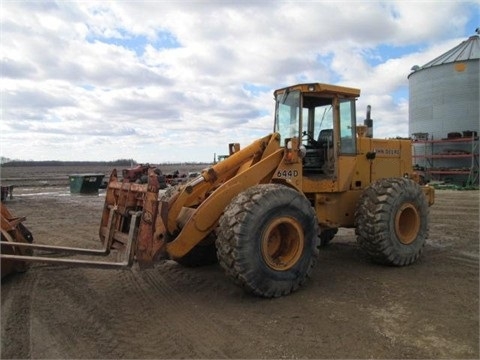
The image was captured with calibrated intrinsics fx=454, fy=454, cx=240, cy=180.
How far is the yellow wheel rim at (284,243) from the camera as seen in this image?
5789 mm

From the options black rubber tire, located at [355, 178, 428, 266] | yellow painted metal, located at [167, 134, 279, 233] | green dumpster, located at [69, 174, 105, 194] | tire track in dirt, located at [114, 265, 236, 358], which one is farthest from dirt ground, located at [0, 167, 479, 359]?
green dumpster, located at [69, 174, 105, 194]

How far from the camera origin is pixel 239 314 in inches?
203

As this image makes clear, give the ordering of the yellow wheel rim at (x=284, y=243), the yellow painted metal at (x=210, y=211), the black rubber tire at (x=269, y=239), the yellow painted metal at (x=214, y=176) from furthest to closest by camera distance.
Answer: the yellow painted metal at (x=214, y=176), the yellow wheel rim at (x=284, y=243), the yellow painted metal at (x=210, y=211), the black rubber tire at (x=269, y=239)

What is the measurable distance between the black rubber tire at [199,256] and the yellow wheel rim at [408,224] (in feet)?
9.99

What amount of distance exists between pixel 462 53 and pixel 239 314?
2248 cm

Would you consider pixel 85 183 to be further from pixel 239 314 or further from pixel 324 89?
pixel 239 314

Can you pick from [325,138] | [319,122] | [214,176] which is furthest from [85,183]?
[214,176]

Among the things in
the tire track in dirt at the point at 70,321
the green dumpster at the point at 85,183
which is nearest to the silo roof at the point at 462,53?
the green dumpster at the point at 85,183

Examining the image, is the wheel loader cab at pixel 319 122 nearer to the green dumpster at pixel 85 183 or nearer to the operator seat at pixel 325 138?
the operator seat at pixel 325 138

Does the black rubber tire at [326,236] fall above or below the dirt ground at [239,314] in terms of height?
above

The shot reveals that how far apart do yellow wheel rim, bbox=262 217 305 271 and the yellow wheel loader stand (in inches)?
0.5

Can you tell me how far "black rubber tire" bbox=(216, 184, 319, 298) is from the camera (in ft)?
17.6

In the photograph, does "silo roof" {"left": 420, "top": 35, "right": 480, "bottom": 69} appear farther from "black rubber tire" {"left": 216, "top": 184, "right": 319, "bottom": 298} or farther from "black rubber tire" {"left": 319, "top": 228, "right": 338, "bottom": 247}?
"black rubber tire" {"left": 216, "top": 184, "right": 319, "bottom": 298}

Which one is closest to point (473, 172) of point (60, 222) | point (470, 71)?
point (470, 71)
